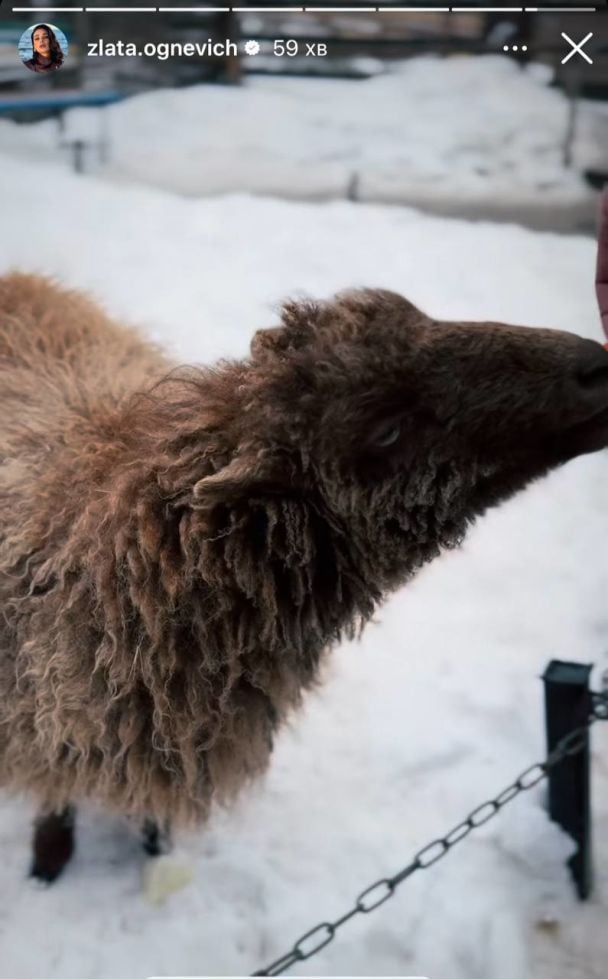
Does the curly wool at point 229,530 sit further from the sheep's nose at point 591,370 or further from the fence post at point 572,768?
the fence post at point 572,768

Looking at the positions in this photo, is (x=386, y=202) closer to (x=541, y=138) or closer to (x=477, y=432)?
(x=541, y=138)

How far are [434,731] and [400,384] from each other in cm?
139

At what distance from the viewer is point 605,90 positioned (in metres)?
1.90

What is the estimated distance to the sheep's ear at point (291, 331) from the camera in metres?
1.28

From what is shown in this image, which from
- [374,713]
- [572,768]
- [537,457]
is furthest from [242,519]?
[374,713]

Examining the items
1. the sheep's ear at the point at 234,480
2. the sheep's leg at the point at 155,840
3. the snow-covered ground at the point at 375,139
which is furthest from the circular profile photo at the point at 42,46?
the sheep's leg at the point at 155,840

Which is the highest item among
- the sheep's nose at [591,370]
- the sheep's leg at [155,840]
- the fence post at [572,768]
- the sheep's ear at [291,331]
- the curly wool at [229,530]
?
the sheep's ear at [291,331]

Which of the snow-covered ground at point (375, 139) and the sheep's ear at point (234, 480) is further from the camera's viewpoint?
the snow-covered ground at point (375, 139)

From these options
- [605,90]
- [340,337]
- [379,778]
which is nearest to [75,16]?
[340,337]

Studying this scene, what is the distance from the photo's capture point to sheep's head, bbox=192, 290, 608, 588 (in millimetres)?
1212

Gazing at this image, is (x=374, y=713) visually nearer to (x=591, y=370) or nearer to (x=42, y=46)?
(x=591, y=370)

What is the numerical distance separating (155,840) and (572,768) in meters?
0.99

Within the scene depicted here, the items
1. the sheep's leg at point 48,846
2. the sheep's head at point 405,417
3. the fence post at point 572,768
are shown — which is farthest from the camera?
the sheep's leg at point 48,846

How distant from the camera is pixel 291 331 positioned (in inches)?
50.9
